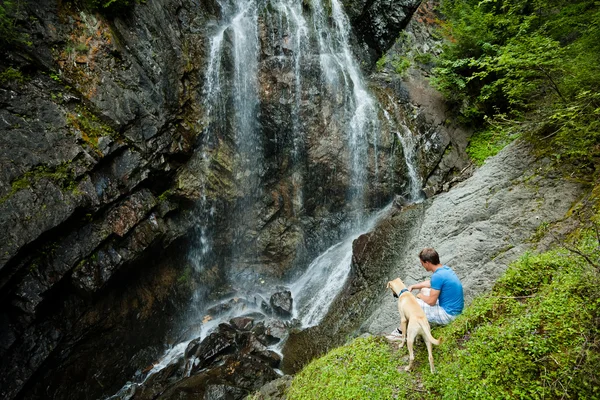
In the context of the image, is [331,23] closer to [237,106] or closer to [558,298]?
[237,106]

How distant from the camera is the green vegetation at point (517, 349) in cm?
285

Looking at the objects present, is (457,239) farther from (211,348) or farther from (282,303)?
(211,348)

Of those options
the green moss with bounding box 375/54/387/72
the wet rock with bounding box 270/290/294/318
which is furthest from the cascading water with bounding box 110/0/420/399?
the green moss with bounding box 375/54/387/72

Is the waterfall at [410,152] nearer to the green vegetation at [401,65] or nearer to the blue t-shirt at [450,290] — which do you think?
the green vegetation at [401,65]

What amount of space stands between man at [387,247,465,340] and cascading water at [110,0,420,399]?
6624 millimetres

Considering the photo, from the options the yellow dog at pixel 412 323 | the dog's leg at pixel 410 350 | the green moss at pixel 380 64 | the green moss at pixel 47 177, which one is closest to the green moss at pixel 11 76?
the green moss at pixel 47 177

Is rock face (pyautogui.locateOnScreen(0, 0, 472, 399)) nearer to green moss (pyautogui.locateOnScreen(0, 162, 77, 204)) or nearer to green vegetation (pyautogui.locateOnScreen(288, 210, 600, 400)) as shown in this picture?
green moss (pyautogui.locateOnScreen(0, 162, 77, 204))

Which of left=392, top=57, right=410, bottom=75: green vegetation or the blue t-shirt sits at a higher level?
left=392, top=57, right=410, bottom=75: green vegetation

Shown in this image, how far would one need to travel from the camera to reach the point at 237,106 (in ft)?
42.9

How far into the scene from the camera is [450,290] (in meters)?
4.47

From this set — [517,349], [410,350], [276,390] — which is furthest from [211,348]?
[517,349]

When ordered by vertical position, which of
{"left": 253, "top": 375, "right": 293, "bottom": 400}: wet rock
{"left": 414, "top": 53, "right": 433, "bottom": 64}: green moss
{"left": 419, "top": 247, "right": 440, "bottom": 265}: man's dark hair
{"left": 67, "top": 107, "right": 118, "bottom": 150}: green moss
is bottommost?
{"left": 253, "top": 375, "right": 293, "bottom": 400}: wet rock

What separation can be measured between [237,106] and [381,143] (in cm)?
621

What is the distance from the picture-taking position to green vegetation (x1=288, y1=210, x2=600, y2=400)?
2848 mm
